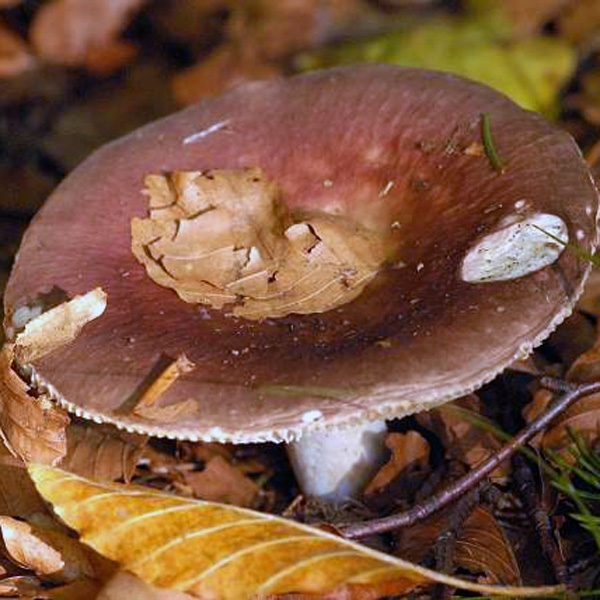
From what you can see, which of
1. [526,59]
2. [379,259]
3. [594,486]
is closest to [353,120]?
[379,259]

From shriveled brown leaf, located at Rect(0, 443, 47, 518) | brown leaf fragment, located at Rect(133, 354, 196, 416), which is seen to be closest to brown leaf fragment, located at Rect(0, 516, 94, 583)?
shriveled brown leaf, located at Rect(0, 443, 47, 518)

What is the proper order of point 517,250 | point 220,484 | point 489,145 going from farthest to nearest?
1. point 220,484
2. point 489,145
3. point 517,250

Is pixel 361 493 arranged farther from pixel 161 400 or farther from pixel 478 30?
pixel 478 30

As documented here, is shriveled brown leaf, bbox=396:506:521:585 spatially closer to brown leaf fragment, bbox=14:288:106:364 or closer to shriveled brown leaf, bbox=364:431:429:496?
shriveled brown leaf, bbox=364:431:429:496

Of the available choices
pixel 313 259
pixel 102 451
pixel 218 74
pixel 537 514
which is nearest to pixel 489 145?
pixel 313 259

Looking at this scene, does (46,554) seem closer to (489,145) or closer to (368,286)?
(368,286)

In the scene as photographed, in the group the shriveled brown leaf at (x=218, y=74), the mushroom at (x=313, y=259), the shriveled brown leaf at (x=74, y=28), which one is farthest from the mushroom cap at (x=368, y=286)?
the shriveled brown leaf at (x=74, y=28)
